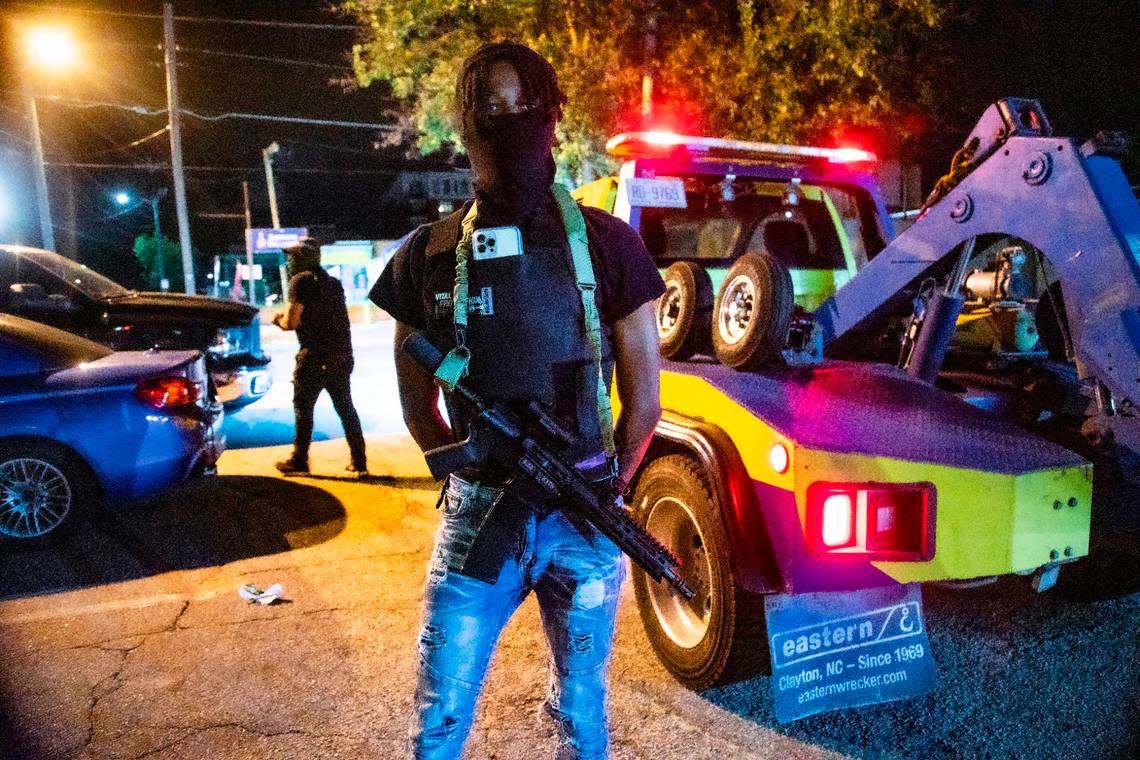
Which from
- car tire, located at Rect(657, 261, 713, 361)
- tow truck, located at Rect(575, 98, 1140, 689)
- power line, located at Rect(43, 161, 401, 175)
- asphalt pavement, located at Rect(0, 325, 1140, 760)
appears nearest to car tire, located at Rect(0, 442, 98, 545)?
asphalt pavement, located at Rect(0, 325, 1140, 760)

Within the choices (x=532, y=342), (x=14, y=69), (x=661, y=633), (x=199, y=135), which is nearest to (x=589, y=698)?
(x=532, y=342)

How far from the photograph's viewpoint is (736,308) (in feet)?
11.1

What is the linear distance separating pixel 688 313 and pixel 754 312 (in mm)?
539

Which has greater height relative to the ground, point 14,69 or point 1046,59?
point 14,69

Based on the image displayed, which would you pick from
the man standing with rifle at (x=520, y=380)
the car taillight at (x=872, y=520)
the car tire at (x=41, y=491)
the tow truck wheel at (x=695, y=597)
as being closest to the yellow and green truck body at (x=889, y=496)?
the car taillight at (x=872, y=520)

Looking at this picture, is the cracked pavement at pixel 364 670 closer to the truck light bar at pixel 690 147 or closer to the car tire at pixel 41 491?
the car tire at pixel 41 491

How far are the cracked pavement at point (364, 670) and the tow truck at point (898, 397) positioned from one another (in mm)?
384

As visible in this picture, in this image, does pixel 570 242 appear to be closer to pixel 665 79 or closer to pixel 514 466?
pixel 514 466

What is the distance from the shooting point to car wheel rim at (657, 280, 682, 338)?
12.5ft

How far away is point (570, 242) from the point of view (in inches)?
71.4

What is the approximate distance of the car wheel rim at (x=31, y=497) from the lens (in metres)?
5.01

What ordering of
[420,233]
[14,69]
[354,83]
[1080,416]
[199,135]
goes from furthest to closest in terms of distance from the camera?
[199,135], [14,69], [354,83], [1080,416], [420,233]

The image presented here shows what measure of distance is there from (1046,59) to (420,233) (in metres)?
11.7

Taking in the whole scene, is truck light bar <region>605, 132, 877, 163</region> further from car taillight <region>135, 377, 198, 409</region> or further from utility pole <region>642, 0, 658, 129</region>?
utility pole <region>642, 0, 658, 129</region>
